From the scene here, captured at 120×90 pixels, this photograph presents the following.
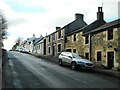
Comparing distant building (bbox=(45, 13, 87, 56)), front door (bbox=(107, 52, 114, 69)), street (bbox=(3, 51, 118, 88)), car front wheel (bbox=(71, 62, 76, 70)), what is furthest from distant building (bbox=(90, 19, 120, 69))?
distant building (bbox=(45, 13, 87, 56))

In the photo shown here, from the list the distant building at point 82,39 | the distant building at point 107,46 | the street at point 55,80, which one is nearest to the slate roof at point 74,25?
the distant building at point 82,39

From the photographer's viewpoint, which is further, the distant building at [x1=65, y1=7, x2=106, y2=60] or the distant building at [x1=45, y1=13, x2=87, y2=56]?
the distant building at [x1=45, y1=13, x2=87, y2=56]

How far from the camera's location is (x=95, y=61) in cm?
3111

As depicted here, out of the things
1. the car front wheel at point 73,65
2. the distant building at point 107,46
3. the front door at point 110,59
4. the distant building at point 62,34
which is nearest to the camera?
the car front wheel at point 73,65

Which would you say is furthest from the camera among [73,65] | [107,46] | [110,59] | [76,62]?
[107,46]

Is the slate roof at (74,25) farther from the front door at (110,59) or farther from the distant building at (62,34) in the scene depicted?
the front door at (110,59)

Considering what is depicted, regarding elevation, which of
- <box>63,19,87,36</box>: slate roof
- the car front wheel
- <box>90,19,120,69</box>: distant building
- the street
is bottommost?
the street

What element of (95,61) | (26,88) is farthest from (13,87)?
(95,61)

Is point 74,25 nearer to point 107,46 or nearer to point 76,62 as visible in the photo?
point 107,46

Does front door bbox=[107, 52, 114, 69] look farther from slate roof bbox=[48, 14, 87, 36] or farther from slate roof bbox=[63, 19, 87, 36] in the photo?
slate roof bbox=[48, 14, 87, 36]

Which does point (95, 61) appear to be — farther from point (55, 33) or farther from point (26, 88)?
point (55, 33)

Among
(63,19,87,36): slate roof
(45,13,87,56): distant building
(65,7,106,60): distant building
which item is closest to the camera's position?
(65,7,106,60): distant building

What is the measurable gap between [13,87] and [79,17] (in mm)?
37783

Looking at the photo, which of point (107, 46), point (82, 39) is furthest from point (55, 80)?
point (82, 39)
